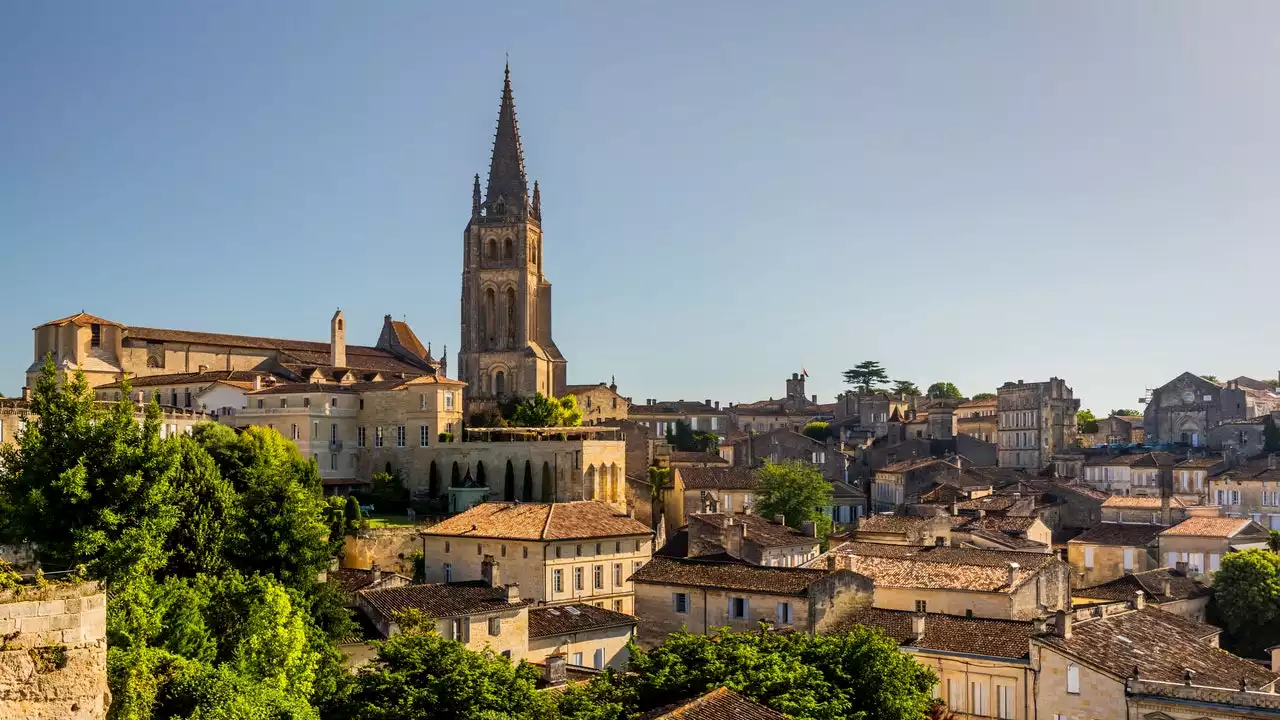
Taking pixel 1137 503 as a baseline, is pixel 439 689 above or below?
below

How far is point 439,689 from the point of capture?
27.6 m

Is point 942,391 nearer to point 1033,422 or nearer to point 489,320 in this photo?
point 1033,422

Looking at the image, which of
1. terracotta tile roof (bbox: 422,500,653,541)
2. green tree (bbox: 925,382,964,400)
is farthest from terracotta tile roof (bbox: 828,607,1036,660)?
green tree (bbox: 925,382,964,400)

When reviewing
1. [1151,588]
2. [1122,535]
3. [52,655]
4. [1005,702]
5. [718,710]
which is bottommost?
[1005,702]

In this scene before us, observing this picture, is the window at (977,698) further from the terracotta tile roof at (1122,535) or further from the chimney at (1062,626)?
the terracotta tile roof at (1122,535)

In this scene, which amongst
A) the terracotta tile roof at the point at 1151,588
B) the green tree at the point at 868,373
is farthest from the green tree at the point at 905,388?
the terracotta tile roof at the point at 1151,588

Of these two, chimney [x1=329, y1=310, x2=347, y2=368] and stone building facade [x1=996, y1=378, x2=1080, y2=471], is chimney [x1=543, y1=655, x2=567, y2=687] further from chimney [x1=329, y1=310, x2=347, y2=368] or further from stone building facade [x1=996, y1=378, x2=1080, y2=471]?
stone building facade [x1=996, y1=378, x2=1080, y2=471]

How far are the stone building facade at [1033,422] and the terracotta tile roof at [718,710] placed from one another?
241ft

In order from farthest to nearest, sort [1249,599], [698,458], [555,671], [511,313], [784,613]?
1. [511,313]
2. [698,458]
3. [1249,599]
4. [784,613]
5. [555,671]

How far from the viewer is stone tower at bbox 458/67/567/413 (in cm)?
8256

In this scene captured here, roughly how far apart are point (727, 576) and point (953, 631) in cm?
926

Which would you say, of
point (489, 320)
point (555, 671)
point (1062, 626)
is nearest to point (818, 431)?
point (489, 320)

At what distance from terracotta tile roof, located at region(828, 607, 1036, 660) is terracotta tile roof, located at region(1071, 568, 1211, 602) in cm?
1337

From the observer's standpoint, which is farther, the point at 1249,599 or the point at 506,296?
the point at 506,296
